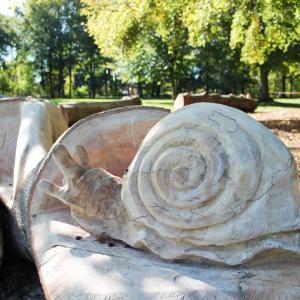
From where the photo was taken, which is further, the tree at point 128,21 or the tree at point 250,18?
the tree at point 128,21

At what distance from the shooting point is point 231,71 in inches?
1369

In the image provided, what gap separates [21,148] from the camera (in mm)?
2998

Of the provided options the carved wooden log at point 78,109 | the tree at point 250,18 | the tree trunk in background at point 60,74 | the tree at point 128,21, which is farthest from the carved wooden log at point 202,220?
the tree trunk in background at point 60,74

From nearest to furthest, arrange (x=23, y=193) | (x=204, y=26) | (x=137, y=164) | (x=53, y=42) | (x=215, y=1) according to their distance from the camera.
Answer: (x=137, y=164) → (x=23, y=193) → (x=215, y=1) → (x=204, y=26) → (x=53, y=42)

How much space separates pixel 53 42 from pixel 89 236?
4351 cm

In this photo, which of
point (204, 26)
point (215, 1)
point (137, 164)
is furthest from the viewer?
point (204, 26)

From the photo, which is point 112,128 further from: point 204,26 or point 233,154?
point 204,26

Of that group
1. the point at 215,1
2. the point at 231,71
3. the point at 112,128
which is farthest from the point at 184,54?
the point at 112,128

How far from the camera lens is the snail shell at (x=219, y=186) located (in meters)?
1.73

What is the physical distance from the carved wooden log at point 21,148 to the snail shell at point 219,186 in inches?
41.3

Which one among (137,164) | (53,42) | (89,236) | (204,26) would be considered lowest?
(89,236)

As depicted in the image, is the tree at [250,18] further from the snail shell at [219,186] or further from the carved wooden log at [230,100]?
the snail shell at [219,186]

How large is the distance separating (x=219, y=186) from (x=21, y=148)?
166cm

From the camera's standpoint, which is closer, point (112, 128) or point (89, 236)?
point (89, 236)
